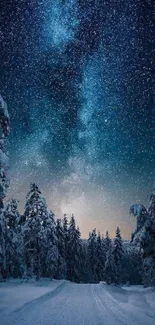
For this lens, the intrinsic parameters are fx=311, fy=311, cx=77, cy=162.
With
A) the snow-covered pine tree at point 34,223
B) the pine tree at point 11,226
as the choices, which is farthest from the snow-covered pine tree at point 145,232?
the pine tree at point 11,226

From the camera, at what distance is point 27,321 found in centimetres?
1070

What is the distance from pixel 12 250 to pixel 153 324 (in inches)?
1307

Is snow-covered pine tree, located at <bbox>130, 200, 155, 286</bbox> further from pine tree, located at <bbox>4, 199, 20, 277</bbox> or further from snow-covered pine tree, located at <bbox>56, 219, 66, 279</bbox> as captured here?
snow-covered pine tree, located at <bbox>56, 219, 66, 279</bbox>

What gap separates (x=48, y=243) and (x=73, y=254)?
1981 centimetres

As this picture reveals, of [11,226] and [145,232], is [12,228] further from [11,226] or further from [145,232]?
[145,232]

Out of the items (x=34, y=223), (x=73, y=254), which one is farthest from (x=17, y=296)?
(x=73, y=254)

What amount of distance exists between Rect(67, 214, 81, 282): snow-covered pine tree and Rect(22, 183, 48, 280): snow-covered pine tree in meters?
21.2

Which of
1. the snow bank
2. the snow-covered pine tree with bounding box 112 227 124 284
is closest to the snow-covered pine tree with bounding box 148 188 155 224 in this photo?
the snow bank

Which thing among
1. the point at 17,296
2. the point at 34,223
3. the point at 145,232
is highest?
the point at 34,223

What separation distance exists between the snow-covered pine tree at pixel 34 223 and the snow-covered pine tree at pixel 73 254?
69.5ft

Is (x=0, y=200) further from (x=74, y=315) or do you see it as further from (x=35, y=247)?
(x=35, y=247)

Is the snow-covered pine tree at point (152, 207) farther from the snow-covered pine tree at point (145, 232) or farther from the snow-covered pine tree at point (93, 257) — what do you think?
the snow-covered pine tree at point (93, 257)

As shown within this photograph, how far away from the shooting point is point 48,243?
41656 mm

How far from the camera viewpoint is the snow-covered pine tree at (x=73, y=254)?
59688 millimetres
